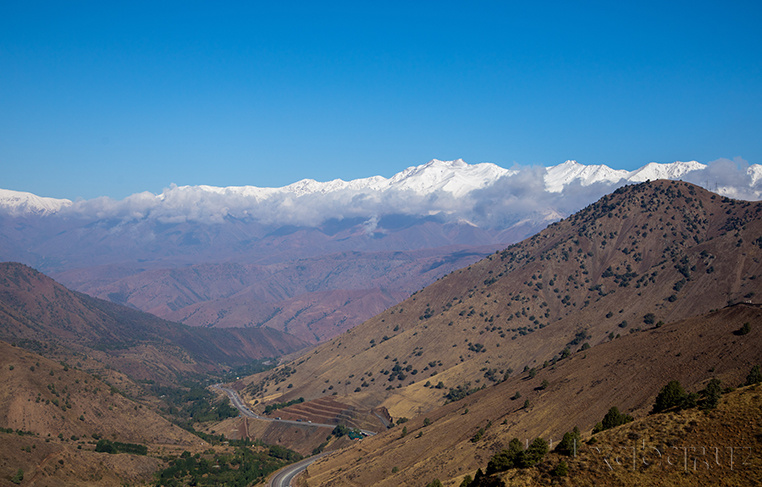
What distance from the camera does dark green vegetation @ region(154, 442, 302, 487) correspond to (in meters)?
99.2

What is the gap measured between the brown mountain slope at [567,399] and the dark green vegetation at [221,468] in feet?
45.5

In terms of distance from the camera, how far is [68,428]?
11188 cm

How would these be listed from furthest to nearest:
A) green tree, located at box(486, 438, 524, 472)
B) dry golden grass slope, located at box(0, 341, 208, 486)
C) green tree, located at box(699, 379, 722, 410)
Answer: dry golden grass slope, located at box(0, 341, 208, 486), green tree, located at box(486, 438, 524, 472), green tree, located at box(699, 379, 722, 410)

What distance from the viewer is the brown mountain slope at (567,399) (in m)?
73.1

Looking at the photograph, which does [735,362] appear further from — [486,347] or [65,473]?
[486,347]

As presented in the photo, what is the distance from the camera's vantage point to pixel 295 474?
10175 centimetres

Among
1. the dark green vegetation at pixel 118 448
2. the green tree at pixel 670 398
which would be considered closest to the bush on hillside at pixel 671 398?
the green tree at pixel 670 398

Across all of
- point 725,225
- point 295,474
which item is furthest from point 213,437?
point 725,225

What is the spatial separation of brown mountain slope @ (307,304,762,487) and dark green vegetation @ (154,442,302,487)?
13853 mm

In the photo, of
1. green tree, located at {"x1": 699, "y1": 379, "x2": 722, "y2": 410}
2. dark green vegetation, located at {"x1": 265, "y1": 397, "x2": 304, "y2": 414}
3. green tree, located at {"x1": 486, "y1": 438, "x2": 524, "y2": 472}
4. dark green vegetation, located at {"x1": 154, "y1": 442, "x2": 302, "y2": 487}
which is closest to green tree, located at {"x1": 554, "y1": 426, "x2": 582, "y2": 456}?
green tree, located at {"x1": 486, "y1": 438, "x2": 524, "y2": 472}

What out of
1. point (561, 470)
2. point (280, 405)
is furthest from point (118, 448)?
point (561, 470)

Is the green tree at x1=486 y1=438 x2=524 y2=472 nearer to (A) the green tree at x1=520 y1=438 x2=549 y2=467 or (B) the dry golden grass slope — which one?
(A) the green tree at x1=520 y1=438 x2=549 y2=467

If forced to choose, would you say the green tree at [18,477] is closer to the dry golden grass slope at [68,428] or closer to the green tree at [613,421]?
the dry golden grass slope at [68,428]

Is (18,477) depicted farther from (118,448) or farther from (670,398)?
(670,398)
